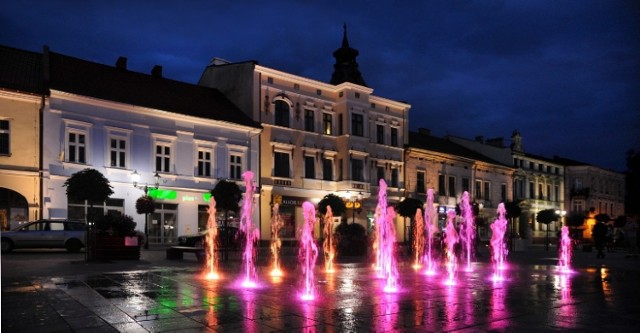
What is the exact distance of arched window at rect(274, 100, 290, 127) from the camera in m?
37.2

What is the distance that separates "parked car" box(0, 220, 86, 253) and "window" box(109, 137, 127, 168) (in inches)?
213

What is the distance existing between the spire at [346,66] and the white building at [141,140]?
9360mm

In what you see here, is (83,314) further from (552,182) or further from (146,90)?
(552,182)

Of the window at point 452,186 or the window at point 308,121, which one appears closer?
the window at point 308,121

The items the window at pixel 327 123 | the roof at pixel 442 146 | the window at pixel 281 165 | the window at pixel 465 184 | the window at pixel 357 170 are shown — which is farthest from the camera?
the window at pixel 465 184

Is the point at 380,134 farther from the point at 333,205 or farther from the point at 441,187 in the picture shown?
the point at 333,205

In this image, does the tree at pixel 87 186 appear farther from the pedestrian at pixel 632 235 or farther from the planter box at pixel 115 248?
the pedestrian at pixel 632 235

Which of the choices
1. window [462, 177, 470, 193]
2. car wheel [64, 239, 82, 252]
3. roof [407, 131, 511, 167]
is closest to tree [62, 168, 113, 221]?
car wheel [64, 239, 82, 252]

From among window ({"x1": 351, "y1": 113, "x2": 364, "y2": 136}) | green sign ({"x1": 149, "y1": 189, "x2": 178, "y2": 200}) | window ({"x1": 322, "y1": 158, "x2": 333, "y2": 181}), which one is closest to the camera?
green sign ({"x1": 149, "y1": 189, "x2": 178, "y2": 200})

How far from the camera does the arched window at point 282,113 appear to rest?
37219 mm

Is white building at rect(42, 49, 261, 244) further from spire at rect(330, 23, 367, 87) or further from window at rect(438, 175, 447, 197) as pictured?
window at rect(438, 175, 447, 197)

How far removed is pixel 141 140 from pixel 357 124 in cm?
1646

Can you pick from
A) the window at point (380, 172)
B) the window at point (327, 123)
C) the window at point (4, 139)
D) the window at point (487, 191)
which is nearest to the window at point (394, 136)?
the window at point (380, 172)

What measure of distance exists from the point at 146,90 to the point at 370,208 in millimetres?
18492
